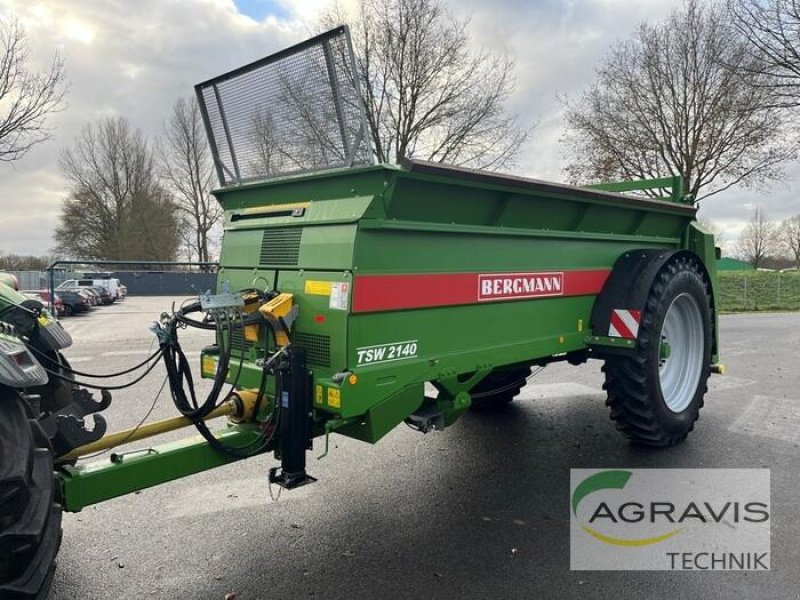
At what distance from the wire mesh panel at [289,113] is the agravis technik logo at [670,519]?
259cm

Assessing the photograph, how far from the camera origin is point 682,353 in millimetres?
5293

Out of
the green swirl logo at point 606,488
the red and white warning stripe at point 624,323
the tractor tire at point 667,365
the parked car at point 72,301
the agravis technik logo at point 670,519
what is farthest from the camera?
the parked car at point 72,301

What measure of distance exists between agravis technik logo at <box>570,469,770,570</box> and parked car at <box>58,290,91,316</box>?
2028 centimetres

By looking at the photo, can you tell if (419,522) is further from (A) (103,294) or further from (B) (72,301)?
(A) (103,294)

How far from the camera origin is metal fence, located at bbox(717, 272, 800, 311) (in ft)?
78.9

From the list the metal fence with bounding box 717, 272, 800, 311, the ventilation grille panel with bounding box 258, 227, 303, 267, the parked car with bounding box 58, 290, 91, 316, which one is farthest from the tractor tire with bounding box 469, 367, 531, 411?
the metal fence with bounding box 717, 272, 800, 311

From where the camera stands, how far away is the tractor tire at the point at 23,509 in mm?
2139

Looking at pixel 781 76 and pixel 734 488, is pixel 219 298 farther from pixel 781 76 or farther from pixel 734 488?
pixel 781 76

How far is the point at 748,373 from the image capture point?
8164mm

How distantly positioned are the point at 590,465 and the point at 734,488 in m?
0.99

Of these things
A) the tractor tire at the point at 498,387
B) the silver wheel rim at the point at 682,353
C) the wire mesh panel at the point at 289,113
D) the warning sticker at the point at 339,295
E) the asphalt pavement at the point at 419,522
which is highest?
the wire mesh panel at the point at 289,113

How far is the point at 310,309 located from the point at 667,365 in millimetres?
3531

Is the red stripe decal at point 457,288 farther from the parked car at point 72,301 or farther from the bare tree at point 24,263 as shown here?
the bare tree at point 24,263

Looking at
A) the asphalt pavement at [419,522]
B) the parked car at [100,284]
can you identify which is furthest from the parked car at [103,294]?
the asphalt pavement at [419,522]
